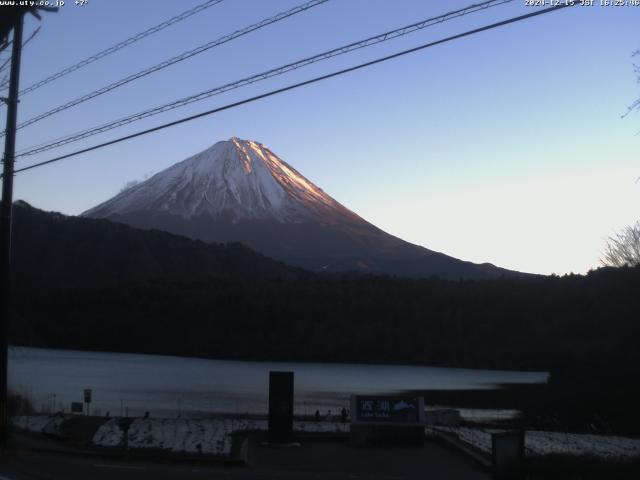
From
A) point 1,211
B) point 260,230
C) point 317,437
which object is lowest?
point 317,437

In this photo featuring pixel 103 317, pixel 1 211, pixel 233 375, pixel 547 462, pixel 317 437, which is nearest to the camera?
pixel 547 462

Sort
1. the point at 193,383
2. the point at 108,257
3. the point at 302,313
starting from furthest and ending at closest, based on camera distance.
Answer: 1. the point at 108,257
2. the point at 302,313
3. the point at 193,383

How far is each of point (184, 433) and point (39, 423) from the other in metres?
4.04

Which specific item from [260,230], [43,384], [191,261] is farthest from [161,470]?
[260,230]

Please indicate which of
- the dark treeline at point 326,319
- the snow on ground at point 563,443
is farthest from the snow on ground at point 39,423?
the dark treeline at point 326,319

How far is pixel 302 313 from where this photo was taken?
402 ft

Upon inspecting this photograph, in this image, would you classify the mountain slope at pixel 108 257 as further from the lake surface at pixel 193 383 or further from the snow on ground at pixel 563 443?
the snow on ground at pixel 563 443

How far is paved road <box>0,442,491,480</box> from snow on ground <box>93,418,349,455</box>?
3.79 feet

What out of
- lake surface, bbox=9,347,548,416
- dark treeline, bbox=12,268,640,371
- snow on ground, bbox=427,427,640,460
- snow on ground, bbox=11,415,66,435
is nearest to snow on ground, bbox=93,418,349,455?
snow on ground, bbox=11,415,66,435

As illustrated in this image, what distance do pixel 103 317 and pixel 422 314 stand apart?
42025 mm

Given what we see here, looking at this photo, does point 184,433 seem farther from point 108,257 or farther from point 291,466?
point 108,257

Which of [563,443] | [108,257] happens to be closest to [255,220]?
[108,257]

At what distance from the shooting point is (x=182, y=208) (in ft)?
607

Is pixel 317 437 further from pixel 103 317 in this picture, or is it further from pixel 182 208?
pixel 182 208
